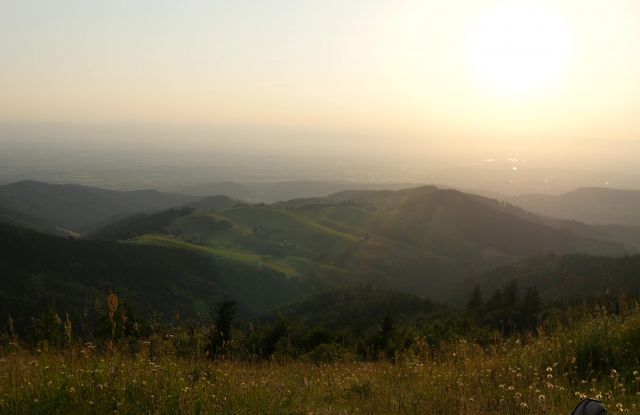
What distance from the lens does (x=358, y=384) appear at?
6641 millimetres

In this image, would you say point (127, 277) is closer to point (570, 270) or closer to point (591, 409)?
point (570, 270)

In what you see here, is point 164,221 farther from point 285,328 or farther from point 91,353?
point 91,353

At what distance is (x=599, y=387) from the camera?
5641 mm

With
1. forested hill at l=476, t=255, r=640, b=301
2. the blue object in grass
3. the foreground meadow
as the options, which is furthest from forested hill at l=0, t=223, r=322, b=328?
the blue object in grass

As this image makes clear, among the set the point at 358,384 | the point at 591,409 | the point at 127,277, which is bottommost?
the point at 127,277

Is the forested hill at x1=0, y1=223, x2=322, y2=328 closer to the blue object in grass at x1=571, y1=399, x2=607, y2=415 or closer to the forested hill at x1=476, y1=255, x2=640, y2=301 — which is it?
the forested hill at x1=476, y1=255, x2=640, y2=301

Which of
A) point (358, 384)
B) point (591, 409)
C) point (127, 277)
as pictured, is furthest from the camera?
point (127, 277)

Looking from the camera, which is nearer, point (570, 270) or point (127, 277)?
point (570, 270)

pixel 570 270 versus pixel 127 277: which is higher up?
pixel 570 270

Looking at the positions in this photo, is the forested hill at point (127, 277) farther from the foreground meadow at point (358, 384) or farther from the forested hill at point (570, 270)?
the foreground meadow at point (358, 384)

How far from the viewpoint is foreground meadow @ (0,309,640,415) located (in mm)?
5020

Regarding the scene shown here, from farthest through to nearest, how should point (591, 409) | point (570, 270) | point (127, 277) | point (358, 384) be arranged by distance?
point (127, 277) < point (570, 270) < point (358, 384) < point (591, 409)

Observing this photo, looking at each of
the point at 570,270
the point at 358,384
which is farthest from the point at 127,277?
the point at 358,384

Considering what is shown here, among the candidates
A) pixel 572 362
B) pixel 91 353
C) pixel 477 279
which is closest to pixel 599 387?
pixel 572 362
